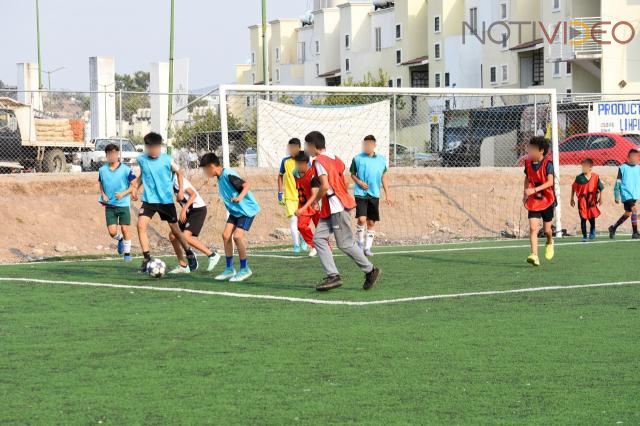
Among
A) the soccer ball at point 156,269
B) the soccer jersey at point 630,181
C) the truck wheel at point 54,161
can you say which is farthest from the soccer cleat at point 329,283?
the truck wheel at point 54,161

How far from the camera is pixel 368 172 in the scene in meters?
17.0

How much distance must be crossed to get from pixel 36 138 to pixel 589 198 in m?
20.4

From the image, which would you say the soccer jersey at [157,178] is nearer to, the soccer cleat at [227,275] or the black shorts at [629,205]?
the soccer cleat at [227,275]

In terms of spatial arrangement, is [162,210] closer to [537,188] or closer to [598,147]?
[537,188]

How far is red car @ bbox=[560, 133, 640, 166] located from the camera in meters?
31.9

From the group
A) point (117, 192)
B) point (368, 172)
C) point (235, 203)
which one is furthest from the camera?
point (117, 192)

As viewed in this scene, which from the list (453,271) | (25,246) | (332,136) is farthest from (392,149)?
(453,271)

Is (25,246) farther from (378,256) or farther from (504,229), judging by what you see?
(504,229)

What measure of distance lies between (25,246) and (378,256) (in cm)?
822

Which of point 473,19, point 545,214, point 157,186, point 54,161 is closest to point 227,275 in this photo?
point 157,186

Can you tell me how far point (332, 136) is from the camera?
77.5 feet

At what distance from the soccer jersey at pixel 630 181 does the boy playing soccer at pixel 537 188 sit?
572 centimetres

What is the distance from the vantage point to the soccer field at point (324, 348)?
7.05m

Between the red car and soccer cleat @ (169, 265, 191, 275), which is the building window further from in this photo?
soccer cleat @ (169, 265, 191, 275)
